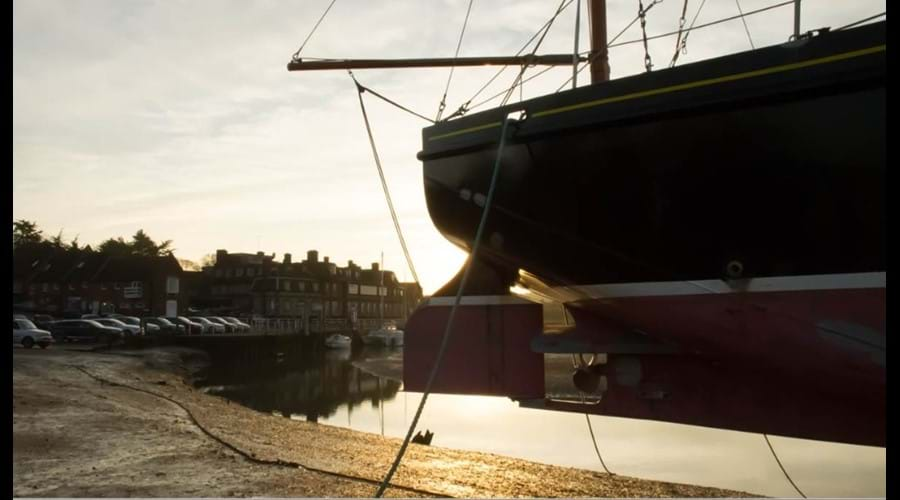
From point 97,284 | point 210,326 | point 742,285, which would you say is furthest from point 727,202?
point 97,284

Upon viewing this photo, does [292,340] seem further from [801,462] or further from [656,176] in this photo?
[656,176]

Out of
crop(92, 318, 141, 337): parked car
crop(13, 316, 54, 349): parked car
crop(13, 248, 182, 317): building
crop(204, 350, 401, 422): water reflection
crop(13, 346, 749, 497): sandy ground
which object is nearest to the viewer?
crop(13, 346, 749, 497): sandy ground

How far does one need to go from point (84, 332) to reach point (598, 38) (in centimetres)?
4129

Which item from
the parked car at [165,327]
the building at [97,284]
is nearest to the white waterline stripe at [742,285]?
the parked car at [165,327]

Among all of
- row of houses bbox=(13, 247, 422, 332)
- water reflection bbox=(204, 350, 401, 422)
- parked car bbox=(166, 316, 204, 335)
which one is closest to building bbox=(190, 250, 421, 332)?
row of houses bbox=(13, 247, 422, 332)

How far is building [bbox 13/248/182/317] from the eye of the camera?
64.6 m

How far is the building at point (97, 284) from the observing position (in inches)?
2542

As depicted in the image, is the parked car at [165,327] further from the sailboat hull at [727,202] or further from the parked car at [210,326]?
the sailboat hull at [727,202]

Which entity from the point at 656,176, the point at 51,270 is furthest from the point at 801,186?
the point at 51,270

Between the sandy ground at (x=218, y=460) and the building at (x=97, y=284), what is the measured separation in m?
47.0

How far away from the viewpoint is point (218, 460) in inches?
392

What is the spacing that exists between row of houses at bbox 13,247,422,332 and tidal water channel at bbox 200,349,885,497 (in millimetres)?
33493

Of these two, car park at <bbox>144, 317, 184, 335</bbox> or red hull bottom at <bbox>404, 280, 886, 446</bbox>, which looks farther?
car park at <bbox>144, 317, 184, 335</bbox>

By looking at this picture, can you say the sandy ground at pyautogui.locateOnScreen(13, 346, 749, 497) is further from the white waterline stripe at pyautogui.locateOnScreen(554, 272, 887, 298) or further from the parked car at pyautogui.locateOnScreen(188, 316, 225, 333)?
the parked car at pyautogui.locateOnScreen(188, 316, 225, 333)
